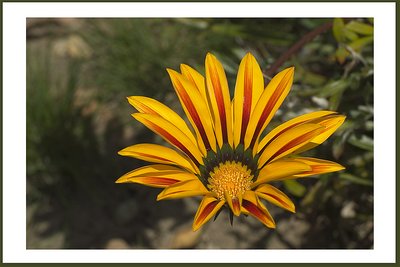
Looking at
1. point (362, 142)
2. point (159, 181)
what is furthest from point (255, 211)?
point (362, 142)

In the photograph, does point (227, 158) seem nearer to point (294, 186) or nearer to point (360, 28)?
point (294, 186)

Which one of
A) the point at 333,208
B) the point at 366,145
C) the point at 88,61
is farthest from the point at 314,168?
the point at 88,61

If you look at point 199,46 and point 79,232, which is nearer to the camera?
point 79,232

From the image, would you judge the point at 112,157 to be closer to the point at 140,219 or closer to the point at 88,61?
the point at 140,219

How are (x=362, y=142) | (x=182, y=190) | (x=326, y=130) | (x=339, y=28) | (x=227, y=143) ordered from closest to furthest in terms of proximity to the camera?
(x=182, y=190), (x=326, y=130), (x=227, y=143), (x=339, y=28), (x=362, y=142)

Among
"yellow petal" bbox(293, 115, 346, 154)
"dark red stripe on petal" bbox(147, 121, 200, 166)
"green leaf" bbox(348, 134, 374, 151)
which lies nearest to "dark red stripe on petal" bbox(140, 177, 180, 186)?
"dark red stripe on petal" bbox(147, 121, 200, 166)

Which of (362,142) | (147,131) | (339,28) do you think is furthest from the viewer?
(147,131)

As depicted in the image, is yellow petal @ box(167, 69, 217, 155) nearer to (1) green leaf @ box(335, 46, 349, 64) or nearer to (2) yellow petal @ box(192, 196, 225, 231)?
(2) yellow petal @ box(192, 196, 225, 231)

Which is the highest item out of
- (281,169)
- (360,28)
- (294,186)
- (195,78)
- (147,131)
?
(360,28)
